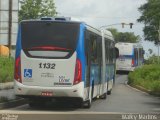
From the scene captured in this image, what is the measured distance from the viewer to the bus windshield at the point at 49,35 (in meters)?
22.2

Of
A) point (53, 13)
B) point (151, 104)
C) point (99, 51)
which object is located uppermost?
point (53, 13)

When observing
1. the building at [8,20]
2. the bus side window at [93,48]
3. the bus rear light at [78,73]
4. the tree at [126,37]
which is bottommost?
the bus rear light at [78,73]

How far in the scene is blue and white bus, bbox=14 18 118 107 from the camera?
22047mm

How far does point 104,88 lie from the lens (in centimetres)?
2953

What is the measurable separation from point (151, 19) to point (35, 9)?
24943 mm

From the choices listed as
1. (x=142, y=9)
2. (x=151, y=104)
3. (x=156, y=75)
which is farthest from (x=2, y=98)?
(x=142, y=9)

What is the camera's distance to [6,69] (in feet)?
147

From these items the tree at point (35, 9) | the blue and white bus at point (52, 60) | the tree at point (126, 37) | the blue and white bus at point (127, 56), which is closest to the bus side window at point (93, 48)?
the blue and white bus at point (52, 60)

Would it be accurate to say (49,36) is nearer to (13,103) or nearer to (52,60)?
(52,60)

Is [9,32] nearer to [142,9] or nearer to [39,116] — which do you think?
Result: [39,116]

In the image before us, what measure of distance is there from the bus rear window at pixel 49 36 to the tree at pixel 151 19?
107 meters

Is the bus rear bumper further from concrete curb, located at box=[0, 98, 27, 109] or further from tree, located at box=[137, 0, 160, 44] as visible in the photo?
tree, located at box=[137, 0, 160, 44]

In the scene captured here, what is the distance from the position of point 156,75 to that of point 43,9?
252 feet

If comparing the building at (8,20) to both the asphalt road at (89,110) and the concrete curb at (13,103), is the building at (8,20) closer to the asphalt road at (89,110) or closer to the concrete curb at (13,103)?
the asphalt road at (89,110)
